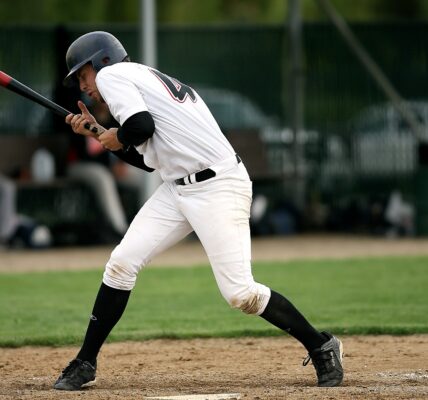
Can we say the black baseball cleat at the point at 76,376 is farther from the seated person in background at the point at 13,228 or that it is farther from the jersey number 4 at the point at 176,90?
the seated person in background at the point at 13,228

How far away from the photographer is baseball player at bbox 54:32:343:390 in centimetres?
607

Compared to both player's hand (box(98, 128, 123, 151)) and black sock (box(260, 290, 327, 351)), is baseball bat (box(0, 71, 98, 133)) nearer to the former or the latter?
player's hand (box(98, 128, 123, 151))

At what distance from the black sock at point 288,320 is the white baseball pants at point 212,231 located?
51mm

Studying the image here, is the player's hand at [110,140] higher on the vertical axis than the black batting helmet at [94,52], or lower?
lower

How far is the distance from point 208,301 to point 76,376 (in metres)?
3.98

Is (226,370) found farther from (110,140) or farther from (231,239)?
(110,140)

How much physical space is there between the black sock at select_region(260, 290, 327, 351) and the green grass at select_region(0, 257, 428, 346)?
2.19 meters

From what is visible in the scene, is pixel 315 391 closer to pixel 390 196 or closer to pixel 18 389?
pixel 18 389

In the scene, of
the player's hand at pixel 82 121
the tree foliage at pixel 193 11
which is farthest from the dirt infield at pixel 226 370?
the tree foliage at pixel 193 11

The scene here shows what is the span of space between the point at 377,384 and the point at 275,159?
10.5m

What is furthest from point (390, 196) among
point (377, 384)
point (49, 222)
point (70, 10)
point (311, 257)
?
point (377, 384)

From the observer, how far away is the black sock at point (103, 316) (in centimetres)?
629

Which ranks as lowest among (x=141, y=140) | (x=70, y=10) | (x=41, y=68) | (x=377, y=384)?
(x=377, y=384)

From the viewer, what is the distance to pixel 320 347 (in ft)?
20.7
